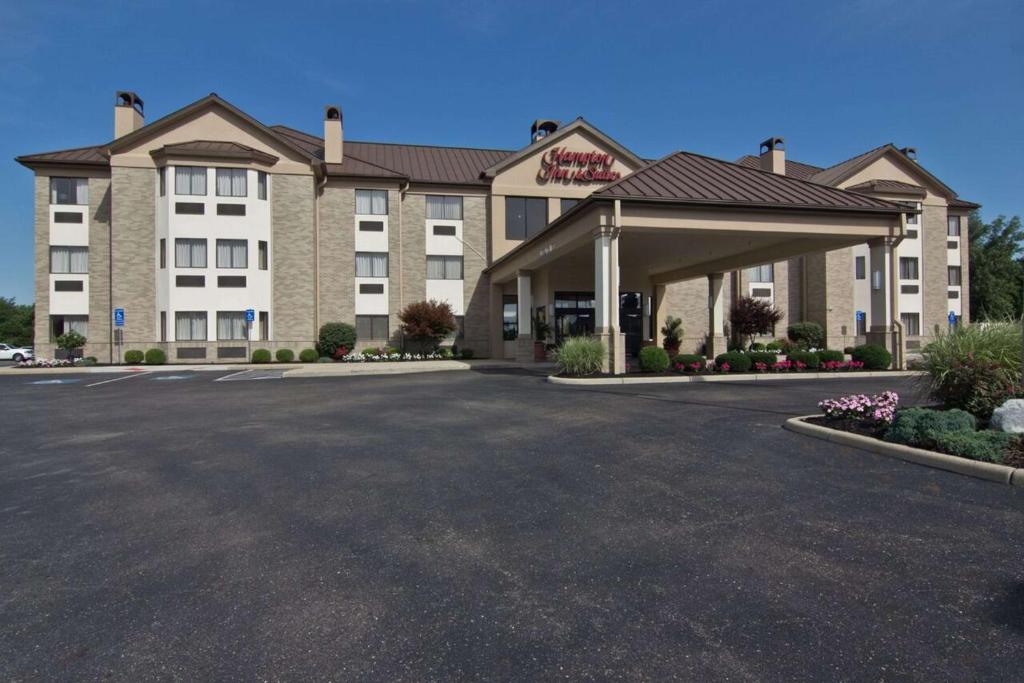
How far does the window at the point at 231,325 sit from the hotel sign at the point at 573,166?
17.8 m

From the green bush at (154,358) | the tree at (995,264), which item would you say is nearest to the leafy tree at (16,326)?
the green bush at (154,358)

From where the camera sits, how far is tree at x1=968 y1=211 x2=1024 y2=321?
157ft

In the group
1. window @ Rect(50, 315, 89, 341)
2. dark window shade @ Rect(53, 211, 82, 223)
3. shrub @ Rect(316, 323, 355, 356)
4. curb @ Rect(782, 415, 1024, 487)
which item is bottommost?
curb @ Rect(782, 415, 1024, 487)

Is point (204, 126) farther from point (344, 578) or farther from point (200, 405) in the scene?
point (344, 578)

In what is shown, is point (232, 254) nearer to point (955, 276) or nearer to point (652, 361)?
point (652, 361)

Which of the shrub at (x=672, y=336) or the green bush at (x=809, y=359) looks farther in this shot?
the shrub at (x=672, y=336)

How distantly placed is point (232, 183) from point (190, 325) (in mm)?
7600

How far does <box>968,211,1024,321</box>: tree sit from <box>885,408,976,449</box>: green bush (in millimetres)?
53237

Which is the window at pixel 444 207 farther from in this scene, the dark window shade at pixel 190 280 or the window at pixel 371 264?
the dark window shade at pixel 190 280

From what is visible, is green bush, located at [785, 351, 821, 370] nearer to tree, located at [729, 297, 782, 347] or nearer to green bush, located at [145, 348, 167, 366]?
tree, located at [729, 297, 782, 347]

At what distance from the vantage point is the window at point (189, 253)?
28172mm

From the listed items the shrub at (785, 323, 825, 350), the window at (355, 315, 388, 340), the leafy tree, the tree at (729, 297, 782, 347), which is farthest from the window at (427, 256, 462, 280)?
the leafy tree

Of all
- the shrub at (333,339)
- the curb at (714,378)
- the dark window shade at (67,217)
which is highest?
the dark window shade at (67,217)

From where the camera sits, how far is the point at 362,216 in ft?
102
